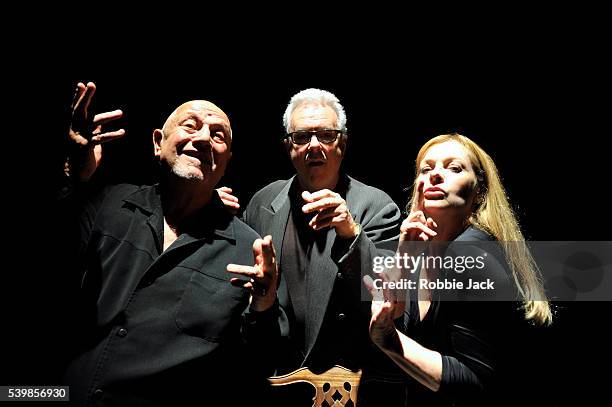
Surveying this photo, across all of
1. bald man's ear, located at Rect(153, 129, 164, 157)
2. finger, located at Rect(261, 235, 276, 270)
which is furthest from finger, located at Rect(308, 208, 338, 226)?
bald man's ear, located at Rect(153, 129, 164, 157)

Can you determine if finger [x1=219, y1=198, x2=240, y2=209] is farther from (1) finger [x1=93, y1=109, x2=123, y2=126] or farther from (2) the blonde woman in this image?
(2) the blonde woman

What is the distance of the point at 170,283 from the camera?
81.0 inches

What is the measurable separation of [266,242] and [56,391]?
34.4 inches

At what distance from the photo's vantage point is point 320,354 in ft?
7.16

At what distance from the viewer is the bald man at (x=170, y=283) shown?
6.39 feet

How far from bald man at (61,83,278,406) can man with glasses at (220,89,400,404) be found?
177 millimetres

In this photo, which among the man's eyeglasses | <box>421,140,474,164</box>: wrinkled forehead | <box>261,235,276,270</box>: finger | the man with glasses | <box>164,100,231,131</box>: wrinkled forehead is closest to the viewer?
<box>261,235,276,270</box>: finger

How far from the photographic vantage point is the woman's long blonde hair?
6.64 feet

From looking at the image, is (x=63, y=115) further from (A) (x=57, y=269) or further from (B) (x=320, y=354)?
(B) (x=320, y=354)

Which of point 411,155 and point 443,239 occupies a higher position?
point 411,155

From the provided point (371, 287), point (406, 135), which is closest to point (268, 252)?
point (371, 287)

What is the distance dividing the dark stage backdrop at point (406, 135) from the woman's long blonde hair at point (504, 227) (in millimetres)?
361

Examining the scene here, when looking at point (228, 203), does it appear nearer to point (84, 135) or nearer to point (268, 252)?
point (268, 252)

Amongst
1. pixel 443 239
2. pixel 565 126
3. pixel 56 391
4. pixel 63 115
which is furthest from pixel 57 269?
pixel 565 126
